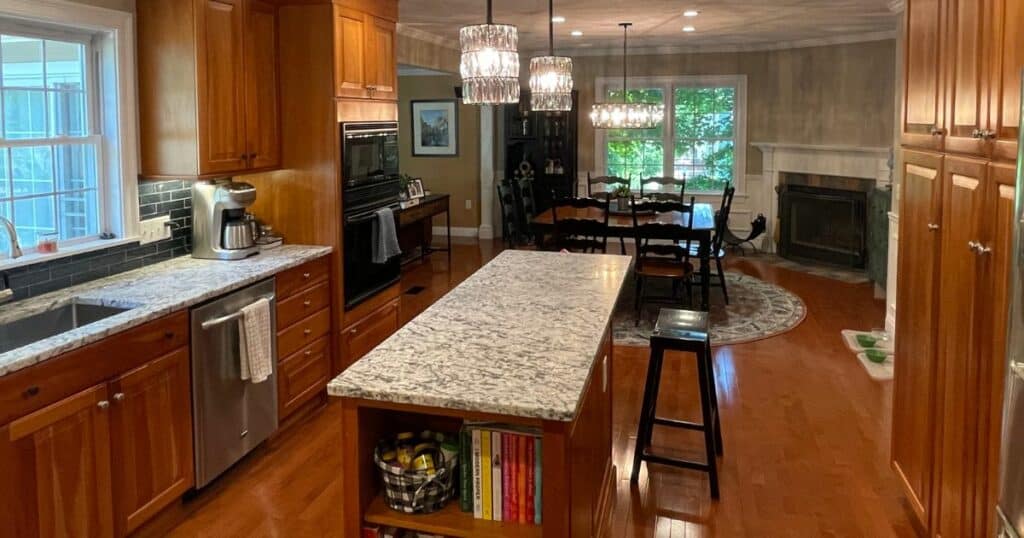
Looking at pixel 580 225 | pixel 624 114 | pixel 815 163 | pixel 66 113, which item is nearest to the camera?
pixel 66 113

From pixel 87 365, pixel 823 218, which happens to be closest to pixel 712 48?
pixel 823 218

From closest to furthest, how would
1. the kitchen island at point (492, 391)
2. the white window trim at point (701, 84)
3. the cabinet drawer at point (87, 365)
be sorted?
the kitchen island at point (492, 391) → the cabinet drawer at point (87, 365) → the white window trim at point (701, 84)

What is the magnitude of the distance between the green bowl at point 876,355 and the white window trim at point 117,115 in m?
4.45

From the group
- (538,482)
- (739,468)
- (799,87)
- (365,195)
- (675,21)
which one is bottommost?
(739,468)

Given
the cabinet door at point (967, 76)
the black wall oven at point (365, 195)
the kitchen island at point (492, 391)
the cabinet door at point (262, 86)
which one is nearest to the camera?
the kitchen island at point (492, 391)

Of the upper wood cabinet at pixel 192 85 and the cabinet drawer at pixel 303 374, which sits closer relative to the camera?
the upper wood cabinet at pixel 192 85

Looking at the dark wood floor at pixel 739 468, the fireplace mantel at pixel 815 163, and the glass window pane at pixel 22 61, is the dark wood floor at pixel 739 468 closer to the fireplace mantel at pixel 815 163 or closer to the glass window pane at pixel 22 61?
the glass window pane at pixel 22 61

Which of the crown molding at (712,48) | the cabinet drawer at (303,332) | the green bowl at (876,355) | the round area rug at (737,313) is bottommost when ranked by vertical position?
the green bowl at (876,355)

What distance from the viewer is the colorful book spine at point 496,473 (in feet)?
6.73

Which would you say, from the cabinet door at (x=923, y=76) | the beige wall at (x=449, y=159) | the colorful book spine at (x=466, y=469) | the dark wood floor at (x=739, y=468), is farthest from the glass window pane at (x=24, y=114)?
the beige wall at (x=449, y=159)

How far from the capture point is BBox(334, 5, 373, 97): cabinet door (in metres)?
4.22

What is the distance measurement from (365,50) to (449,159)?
615 centimetres

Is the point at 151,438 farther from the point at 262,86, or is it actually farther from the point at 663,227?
the point at 663,227

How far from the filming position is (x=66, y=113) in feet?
11.3
